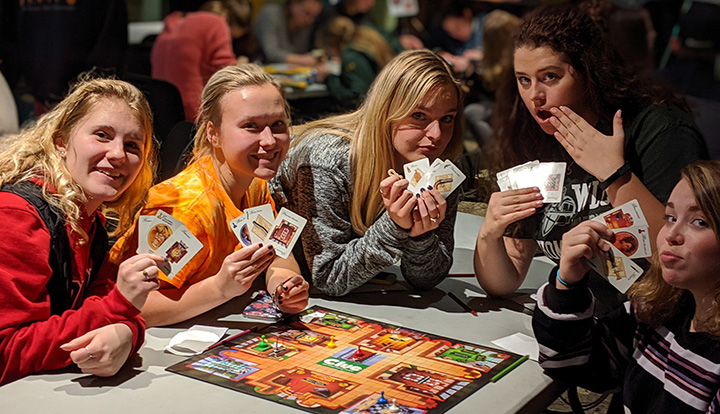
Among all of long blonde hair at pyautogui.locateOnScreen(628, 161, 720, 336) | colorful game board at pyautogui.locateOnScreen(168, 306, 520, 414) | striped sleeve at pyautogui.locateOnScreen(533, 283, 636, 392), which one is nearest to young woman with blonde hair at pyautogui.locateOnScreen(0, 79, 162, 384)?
colorful game board at pyautogui.locateOnScreen(168, 306, 520, 414)

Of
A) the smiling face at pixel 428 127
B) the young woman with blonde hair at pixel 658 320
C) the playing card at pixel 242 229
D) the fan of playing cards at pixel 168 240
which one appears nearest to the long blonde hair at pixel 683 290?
the young woman with blonde hair at pixel 658 320

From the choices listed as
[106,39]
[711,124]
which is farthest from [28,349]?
[711,124]

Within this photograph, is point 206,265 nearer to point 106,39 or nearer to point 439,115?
point 439,115

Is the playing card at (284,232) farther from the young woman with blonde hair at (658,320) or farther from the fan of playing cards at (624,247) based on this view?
the fan of playing cards at (624,247)

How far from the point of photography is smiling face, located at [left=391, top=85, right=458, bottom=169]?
250 centimetres

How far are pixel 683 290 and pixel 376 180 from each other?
3.39 ft

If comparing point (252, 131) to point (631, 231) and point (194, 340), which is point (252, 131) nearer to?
point (194, 340)

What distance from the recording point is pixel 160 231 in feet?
6.76

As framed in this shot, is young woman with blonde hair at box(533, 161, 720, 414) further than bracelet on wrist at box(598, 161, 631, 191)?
No

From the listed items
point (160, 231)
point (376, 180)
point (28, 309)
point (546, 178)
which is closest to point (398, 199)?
point (376, 180)

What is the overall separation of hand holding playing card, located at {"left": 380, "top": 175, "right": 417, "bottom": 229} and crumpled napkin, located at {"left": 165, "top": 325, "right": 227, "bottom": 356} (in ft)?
2.00

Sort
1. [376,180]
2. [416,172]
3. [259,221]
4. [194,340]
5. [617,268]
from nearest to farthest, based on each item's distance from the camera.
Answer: [617,268] < [194,340] < [259,221] < [416,172] < [376,180]

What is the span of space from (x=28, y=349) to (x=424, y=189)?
3.85ft

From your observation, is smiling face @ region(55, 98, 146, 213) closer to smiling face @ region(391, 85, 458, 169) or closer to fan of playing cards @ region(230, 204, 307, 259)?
fan of playing cards @ region(230, 204, 307, 259)
